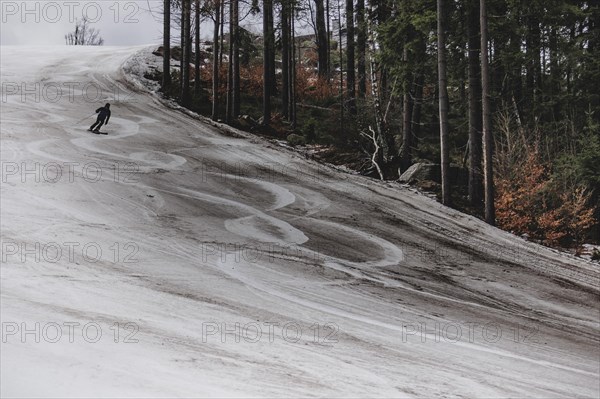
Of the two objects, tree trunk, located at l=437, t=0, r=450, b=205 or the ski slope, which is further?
tree trunk, located at l=437, t=0, r=450, b=205

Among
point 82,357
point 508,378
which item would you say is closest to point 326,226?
point 508,378

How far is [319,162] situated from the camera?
18.1 m

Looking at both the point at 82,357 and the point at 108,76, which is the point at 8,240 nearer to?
the point at 82,357

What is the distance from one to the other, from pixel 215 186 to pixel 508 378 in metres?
9.66

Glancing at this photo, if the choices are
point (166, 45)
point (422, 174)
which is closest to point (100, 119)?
point (422, 174)

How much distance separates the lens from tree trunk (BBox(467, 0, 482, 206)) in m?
14.5

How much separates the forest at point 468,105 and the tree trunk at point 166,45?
0.08 meters

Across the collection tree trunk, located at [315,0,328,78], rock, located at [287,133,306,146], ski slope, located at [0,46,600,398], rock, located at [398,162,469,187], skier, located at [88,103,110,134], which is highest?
tree trunk, located at [315,0,328,78]

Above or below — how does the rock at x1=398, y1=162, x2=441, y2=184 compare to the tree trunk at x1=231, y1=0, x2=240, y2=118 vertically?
below

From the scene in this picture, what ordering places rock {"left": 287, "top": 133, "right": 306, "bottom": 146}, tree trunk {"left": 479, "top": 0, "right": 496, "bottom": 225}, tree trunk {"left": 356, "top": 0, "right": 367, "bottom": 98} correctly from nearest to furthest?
tree trunk {"left": 479, "top": 0, "right": 496, "bottom": 225}
tree trunk {"left": 356, "top": 0, "right": 367, "bottom": 98}
rock {"left": 287, "top": 133, "right": 306, "bottom": 146}

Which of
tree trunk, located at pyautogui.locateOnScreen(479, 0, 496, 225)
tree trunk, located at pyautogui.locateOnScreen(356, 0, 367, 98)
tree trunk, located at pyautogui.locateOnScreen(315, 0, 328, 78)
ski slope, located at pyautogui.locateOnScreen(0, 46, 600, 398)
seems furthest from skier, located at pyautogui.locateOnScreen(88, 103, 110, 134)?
tree trunk, located at pyautogui.locateOnScreen(315, 0, 328, 78)

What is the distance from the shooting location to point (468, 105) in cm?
1580

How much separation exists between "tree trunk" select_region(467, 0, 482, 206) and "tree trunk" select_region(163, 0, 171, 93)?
61.6ft

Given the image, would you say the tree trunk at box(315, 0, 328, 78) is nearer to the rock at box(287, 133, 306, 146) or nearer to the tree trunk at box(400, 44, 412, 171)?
the rock at box(287, 133, 306, 146)
